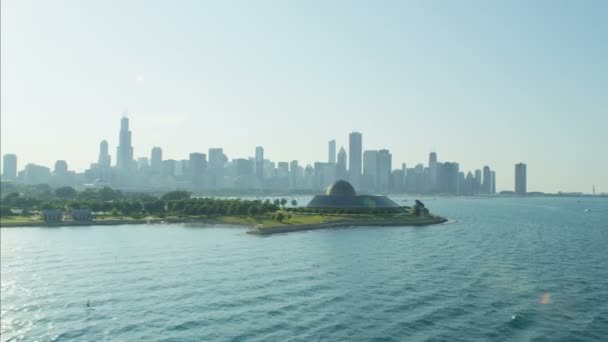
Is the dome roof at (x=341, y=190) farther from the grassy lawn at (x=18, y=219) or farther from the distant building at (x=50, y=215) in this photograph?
the grassy lawn at (x=18, y=219)

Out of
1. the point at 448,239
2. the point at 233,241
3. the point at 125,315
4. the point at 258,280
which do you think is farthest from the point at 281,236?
the point at 125,315

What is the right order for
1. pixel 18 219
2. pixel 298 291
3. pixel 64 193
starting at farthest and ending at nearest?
pixel 64 193
pixel 18 219
pixel 298 291

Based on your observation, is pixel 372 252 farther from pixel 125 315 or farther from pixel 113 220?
pixel 113 220

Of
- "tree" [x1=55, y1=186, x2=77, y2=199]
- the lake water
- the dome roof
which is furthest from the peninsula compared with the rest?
"tree" [x1=55, y1=186, x2=77, y2=199]

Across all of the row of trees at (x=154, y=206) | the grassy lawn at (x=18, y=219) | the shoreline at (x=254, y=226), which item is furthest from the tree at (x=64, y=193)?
the shoreline at (x=254, y=226)

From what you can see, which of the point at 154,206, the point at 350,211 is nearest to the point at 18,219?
the point at 154,206

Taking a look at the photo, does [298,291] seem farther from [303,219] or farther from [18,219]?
[18,219]

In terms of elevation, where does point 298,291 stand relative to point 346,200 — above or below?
below
